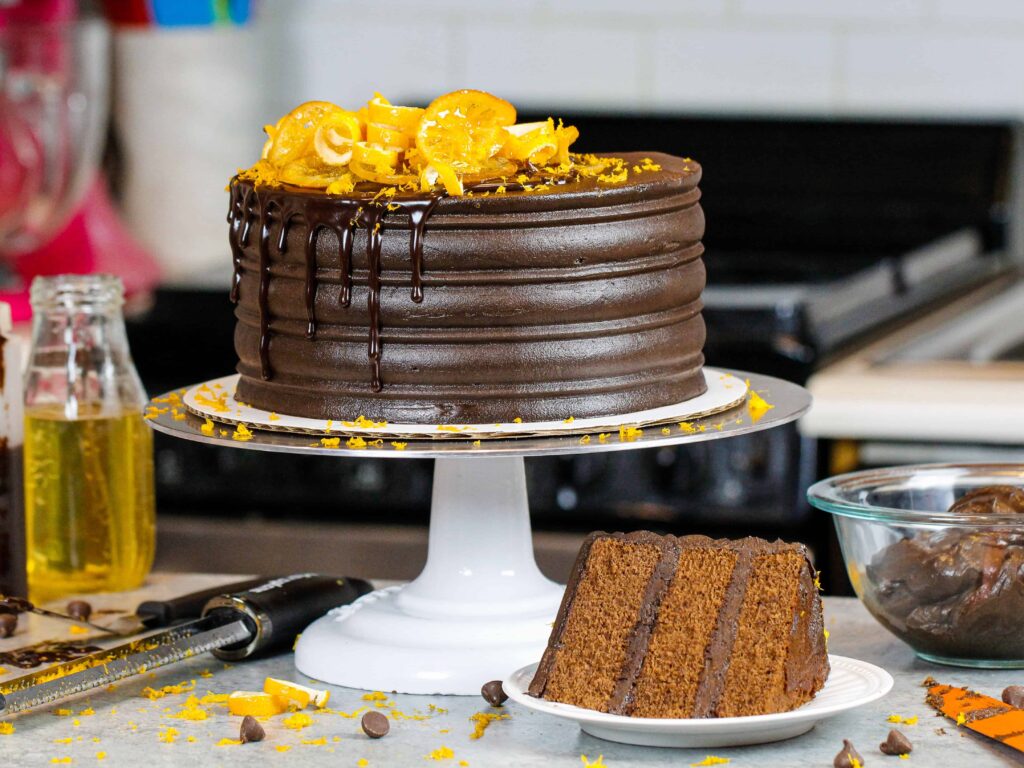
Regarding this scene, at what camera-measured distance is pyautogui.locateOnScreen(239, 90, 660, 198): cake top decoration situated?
1357mm

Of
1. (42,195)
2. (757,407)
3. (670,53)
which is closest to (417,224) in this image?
(757,407)

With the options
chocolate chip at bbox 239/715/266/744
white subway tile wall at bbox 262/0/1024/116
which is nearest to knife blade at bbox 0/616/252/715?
chocolate chip at bbox 239/715/266/744

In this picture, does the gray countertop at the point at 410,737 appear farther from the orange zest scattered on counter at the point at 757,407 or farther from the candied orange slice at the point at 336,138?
the candied orange slice at the point at 336,138

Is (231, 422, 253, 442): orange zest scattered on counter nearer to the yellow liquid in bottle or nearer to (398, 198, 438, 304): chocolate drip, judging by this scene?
(398, 198, 438, 304): chocolate drip

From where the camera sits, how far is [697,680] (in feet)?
3.93

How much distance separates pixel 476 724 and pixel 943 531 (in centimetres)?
38

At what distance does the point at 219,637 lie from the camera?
1.40 m

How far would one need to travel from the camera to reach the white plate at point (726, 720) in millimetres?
1170

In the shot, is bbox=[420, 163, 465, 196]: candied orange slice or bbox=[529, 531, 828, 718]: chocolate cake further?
bbox=[420, 163, 465, 196]: candied orange slice

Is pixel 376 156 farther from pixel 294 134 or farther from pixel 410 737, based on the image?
pixel 410 737

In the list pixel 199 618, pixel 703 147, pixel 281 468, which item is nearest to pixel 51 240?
pixel 281 468

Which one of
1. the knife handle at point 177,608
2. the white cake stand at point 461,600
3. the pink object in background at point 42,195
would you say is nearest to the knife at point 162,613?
the knife handle at point 177,608

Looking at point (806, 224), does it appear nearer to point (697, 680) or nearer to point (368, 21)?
point (368, 21)

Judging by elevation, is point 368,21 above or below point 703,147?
above
